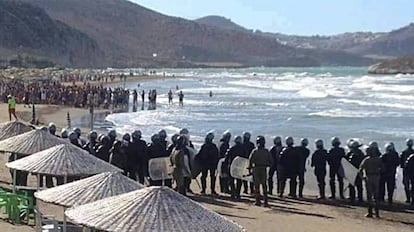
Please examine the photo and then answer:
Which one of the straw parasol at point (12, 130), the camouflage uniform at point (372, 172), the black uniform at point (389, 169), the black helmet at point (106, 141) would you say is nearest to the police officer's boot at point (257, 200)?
the camouflage uniform at point (372, 172)

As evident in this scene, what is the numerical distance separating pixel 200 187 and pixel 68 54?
472 feet

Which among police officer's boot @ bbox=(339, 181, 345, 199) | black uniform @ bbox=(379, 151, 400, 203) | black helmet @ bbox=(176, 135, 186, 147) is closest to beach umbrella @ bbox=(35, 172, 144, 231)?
black helmet @ bbox=(176, 135, 186, 147)

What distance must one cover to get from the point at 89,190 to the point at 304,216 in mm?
5843

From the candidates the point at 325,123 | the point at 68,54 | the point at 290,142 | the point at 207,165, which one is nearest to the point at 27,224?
the point at 207,165

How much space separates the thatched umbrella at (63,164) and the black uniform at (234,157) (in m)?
3.89

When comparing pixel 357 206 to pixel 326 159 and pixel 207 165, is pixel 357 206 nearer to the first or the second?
pixel 326 159

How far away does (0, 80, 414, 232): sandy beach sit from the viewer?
14.3 metres

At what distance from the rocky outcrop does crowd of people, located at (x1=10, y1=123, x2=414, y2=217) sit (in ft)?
489

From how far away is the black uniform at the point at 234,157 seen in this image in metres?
16.6

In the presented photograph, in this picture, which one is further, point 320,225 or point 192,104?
point 192,104

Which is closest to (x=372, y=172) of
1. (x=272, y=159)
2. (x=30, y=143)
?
(x=272, y=159)

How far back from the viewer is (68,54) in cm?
15900

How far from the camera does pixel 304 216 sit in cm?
1516

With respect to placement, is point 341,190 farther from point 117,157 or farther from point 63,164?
point 63,164
